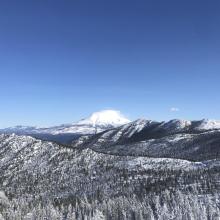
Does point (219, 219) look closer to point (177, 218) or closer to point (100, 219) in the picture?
point (177, 218)

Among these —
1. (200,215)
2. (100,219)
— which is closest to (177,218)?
(200,215)

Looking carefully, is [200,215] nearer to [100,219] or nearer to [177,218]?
[177,218]

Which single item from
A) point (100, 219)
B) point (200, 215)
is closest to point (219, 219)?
point (200, 215)

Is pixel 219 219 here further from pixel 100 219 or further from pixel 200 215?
pixel 100 219
